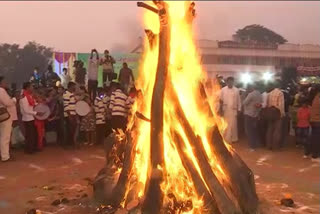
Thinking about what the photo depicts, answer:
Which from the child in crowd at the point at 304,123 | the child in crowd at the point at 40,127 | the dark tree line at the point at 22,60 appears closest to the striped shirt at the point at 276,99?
the child in crowd at the point at 304,123

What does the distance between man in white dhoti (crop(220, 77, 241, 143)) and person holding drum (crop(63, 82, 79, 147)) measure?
169 inches

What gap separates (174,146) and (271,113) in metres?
7.09

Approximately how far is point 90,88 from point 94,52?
1.33 metres

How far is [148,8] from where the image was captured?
6.45 m

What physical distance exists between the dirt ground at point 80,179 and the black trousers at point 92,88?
2171 millimetres

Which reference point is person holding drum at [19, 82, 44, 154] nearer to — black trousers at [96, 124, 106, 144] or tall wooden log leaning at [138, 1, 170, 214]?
black trousers at [96, 124, 106, 144]

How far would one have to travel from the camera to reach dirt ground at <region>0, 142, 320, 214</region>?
7285mm

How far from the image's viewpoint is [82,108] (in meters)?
12.6

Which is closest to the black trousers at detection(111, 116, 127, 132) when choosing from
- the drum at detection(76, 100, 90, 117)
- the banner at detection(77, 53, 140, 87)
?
the drum at detection(76, 100, 90, 117)

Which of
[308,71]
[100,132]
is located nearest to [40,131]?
[100,132]

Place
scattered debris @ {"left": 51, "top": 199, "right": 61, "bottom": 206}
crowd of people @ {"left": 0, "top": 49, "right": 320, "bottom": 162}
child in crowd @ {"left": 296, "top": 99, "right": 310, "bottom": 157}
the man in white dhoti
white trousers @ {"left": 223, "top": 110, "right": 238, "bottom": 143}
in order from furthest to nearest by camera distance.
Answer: white trousers @ {"left": 223, "top": 110, "right": 238, "bottom": 143}, the man in white dhoti, child in crowd @ {"left": 296, "top": 99, "right": 310, "bottom": 157}, crowd of people @ {"left": 0, "top": 49, "right": 320, "bottom": 162}, scattered debris @ {"left": 51, "top": 199, "right": 61, "bottom": 206}

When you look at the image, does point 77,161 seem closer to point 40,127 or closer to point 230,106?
point 40,127

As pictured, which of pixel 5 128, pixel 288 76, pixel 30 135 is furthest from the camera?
pixel 288 76

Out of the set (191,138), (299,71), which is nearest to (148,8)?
(191,138)
